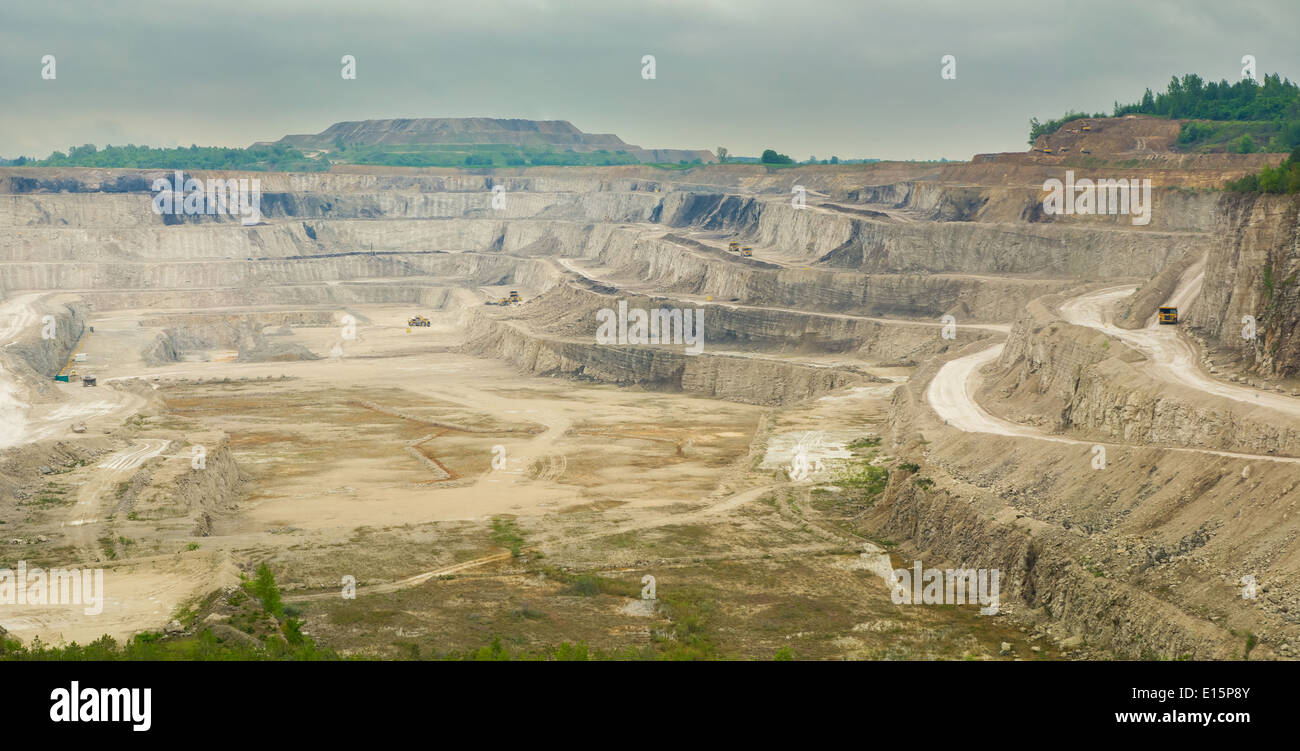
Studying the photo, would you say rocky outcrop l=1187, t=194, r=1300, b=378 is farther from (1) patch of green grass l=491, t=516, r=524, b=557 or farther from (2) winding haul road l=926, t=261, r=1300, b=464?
(1) patch of green grass l=491, t=516, r=524, b=557

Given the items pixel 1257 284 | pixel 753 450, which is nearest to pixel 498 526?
pixel 753 450

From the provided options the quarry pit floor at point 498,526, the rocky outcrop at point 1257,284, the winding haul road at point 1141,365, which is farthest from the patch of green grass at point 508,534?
the rocky outcrop at point 1257,284

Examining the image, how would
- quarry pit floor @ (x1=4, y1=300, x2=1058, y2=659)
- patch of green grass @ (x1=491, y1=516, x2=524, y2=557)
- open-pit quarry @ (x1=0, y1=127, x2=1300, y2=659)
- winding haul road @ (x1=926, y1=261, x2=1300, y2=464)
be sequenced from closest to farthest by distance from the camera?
1. open-pit quarry @ (x1=0, y1=127, x2=1300, y2=659)
2. quarry pit floor @ (x1=4, y1=300, x2=1058, y2=659)
3. winding haul road @ (x1=926, y1=261, x2=1300, y2=464)
4. patch of green grass @ (x1=491, y1=516, x2=524, y2=557)

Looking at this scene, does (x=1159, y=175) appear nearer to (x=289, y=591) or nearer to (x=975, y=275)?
(x=975, y=275)

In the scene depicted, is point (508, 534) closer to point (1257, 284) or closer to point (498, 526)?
point (498, 526)

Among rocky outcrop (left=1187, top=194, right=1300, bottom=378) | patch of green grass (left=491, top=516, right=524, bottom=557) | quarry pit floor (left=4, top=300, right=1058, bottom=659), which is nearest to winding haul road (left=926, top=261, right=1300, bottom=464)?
rocky outcrop (left=1187, top=194, right=1300, bottom=378)
